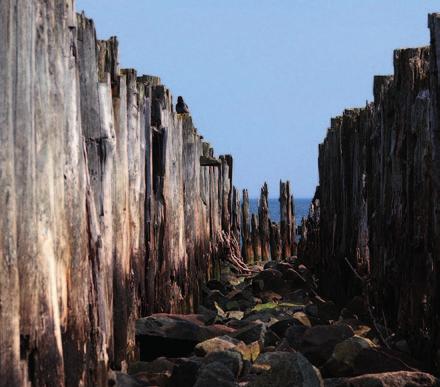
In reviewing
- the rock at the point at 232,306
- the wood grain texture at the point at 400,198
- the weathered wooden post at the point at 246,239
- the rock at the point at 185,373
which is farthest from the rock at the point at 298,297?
the weathered wooden post at the point at 246,239

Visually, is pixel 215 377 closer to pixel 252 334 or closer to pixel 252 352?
pixel 252 352

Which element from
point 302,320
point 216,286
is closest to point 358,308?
point 302,320

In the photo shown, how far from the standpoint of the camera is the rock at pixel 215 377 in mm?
5535

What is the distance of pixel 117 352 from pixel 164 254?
3.04m

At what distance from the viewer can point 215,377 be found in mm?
5613

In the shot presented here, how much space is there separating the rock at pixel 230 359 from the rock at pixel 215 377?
29cm

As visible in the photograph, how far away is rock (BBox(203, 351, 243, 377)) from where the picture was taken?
6.08 m

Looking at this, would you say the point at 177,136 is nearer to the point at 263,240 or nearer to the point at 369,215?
the point at 369,215

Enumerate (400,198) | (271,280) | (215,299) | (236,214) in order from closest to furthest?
(400,198), (215,299), (271,280), (236,214)

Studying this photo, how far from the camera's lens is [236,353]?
623 centimetres

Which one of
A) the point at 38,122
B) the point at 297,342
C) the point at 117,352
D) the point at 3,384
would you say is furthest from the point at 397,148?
the point at 3,384

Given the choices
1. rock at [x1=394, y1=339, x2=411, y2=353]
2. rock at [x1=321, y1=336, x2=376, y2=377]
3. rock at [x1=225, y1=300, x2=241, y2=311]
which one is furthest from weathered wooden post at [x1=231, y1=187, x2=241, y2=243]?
rock at [x1=321, y1=336, x2=376, y2=377]

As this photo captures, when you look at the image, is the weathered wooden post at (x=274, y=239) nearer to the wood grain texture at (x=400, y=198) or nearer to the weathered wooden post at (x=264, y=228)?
the weathered wooden post at (x=264, y=228)

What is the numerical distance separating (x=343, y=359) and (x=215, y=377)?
114 centimetres
